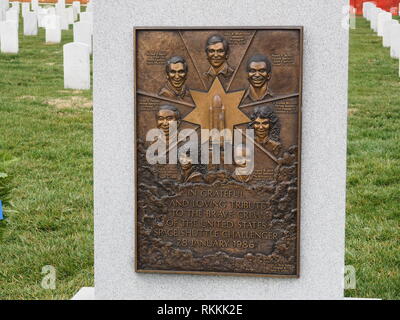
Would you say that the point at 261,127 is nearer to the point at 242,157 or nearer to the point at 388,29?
the point at 242,157

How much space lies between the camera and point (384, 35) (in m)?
16.1

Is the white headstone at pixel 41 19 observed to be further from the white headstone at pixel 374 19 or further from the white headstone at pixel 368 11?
the white headstone at pixel 368 11

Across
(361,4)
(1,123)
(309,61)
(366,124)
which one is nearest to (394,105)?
(366,124)

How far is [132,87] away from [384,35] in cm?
1274

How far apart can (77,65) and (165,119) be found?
7.81 meters

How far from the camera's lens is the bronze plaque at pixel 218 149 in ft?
13.9

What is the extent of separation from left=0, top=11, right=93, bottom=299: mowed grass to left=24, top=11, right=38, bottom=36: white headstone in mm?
6014

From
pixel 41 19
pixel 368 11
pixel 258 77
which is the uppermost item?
pixel 368 11

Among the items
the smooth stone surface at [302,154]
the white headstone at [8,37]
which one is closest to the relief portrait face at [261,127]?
the smooth stone surface at [302,154]

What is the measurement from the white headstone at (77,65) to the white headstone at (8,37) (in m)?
3.72

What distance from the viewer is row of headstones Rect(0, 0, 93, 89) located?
11.8m

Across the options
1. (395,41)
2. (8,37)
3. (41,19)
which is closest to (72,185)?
(8,37)

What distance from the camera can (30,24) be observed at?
61.5ft

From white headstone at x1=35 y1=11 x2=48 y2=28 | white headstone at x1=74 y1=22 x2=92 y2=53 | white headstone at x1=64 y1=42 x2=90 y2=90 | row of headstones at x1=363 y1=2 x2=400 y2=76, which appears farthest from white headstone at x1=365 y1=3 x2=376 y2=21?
white headstone at x1=64 y1=42 x2=90 y2=90
